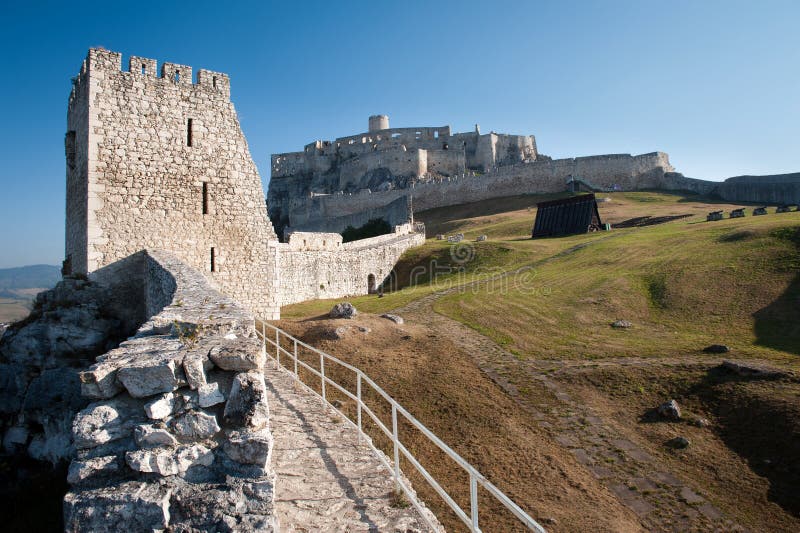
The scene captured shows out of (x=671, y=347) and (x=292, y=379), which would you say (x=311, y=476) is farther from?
(x=671, y=347)

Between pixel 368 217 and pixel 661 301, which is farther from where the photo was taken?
pixel 368 217

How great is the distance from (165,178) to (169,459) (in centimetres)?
1142

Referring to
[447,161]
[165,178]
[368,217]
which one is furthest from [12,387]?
[447,161]

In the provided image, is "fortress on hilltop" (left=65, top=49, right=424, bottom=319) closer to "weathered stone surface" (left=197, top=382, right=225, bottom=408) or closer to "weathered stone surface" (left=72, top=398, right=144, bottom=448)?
"weathered stone surface" (left=72, top=398, right=144, bottom=448)

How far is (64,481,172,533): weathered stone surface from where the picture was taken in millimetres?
3654

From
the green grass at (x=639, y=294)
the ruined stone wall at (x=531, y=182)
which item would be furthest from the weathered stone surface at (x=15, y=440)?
the ruined stone wall at (x=531, y=182)

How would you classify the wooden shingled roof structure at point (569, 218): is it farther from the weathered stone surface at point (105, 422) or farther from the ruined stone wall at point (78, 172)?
the weathered stone surface at point (105, 422)

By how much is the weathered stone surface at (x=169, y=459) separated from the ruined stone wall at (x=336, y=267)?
22.4 m

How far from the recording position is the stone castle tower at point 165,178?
42.1 feet

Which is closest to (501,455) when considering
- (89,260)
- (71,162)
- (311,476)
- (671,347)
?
(311,476)

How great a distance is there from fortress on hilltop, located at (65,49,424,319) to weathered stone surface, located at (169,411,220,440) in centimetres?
1034

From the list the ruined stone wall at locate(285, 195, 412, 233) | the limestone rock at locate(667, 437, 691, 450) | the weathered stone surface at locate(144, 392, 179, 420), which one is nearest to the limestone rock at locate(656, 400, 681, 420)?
the limestone rock at locate(667, 437, 691, 450)

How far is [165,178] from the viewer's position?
45.0 ft

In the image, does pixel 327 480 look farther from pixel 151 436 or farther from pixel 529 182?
pixel 529 182
